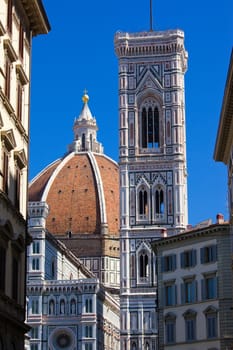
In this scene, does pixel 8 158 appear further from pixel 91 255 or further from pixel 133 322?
pixel 91 255

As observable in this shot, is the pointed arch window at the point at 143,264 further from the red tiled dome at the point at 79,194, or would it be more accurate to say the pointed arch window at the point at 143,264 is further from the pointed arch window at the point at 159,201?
the red tiled dome at the point at 79,194

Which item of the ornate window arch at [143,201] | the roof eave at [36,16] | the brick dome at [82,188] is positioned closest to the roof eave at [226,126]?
the roof eave at [36,16]

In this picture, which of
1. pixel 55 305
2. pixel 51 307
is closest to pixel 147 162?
pixel 55 305

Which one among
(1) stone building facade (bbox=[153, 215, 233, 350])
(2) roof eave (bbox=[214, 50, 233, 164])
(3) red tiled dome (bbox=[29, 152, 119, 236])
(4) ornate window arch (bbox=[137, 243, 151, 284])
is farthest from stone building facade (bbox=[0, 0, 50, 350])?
(3) red tiled dome (bbox=[29, 152, 119, 236])

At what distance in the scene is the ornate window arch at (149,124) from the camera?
82.9 metres

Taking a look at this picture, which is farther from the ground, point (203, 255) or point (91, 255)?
point (91, 255)

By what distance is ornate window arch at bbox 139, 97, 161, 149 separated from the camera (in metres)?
82.9

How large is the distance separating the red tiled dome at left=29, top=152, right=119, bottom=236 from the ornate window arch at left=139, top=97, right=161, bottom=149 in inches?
1940

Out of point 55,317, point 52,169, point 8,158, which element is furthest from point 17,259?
point 52,169

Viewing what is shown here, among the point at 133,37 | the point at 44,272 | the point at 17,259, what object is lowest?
the point at 17,259

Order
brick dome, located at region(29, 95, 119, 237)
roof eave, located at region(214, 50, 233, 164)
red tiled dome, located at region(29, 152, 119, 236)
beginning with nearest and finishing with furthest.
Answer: roof eave, located at region(214, 50, 233, 164) < red tiled dome, located at region(29, 152, 119, 236) < brick dome, located at region(29, 95, 119, 237)

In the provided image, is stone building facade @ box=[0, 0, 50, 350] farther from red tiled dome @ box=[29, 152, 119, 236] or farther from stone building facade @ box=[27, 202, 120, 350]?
red tiled dome @ box=[29, 152, 119, 236]

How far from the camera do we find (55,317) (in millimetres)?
91438

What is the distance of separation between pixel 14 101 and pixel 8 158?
5.83ft
